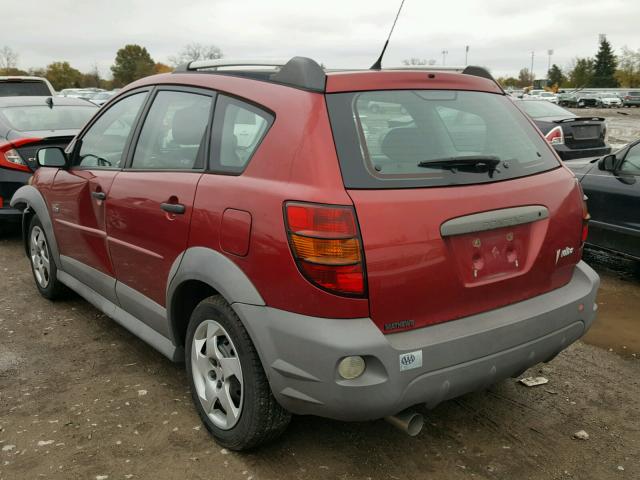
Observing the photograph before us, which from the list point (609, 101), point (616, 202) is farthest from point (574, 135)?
point (609, 101)

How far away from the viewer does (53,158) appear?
14.0 ft

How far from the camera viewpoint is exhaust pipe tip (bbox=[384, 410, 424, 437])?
255cm

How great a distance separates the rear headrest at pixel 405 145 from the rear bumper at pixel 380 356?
702 millimetres

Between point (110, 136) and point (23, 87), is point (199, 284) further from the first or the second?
point (23, 87)

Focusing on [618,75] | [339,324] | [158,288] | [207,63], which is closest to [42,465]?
[158,288]

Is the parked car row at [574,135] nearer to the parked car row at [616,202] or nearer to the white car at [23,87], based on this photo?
the parked car row at [616,202]

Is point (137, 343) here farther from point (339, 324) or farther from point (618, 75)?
point (618, 75)

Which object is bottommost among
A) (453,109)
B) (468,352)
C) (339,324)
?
(468,352)

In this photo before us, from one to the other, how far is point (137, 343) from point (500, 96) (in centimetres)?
283

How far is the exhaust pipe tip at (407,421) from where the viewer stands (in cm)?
255

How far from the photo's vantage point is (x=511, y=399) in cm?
348

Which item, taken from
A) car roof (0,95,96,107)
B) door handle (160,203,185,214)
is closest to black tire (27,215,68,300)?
door handle (160,203,185,214)

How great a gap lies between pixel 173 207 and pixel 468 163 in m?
1.41

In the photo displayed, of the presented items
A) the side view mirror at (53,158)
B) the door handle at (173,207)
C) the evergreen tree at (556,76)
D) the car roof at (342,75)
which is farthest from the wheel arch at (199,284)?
the evergreen tree at (556,76)
